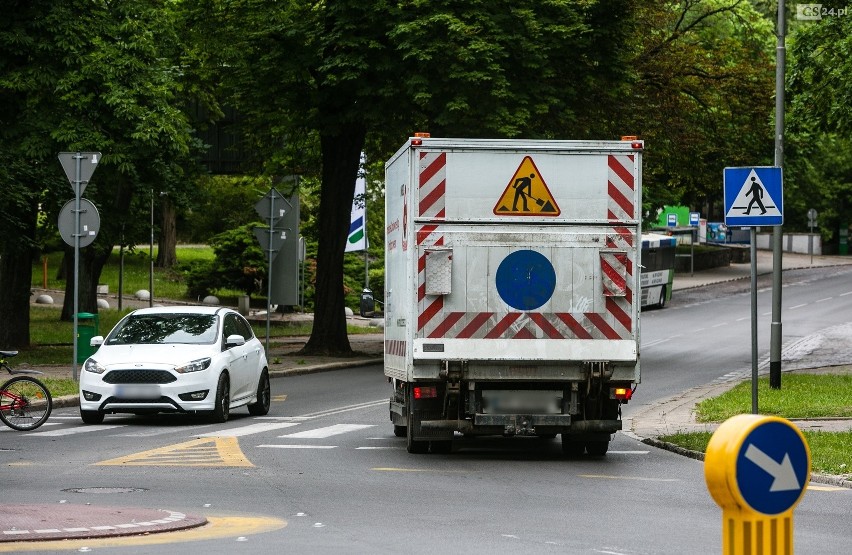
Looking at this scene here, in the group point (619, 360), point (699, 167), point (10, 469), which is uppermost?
Result: point (699, 167)

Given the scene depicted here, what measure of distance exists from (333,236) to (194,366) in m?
16.7

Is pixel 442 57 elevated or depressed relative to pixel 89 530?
elevated

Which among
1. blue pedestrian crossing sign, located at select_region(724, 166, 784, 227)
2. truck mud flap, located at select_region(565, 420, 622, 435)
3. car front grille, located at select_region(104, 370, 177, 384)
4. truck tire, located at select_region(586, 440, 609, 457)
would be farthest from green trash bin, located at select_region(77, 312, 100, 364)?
blue pedestrian crossing sign, located at select_region(724, 166, 784, 227)

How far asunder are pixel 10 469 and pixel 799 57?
65.2ft

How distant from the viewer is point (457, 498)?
12.0 m

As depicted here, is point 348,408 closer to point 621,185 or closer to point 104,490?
point 621,185

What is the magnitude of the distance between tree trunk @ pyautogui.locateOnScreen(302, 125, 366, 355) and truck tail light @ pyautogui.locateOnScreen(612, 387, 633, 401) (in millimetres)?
20632

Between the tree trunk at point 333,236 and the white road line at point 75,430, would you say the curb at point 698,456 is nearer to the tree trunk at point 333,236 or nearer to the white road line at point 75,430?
the white road line at point 75,430

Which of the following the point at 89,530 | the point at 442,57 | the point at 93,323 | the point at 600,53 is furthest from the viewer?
the point at 600,53

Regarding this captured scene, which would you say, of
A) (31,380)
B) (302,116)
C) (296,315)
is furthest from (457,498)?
(296,315)

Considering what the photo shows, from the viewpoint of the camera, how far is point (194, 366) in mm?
19250

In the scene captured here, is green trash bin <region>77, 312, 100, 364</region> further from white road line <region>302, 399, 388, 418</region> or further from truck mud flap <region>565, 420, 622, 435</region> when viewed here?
truck mud flap <region>565, 420, 622, 435</region>

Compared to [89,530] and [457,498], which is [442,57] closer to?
[457,498]

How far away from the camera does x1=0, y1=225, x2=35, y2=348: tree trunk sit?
3269cm
